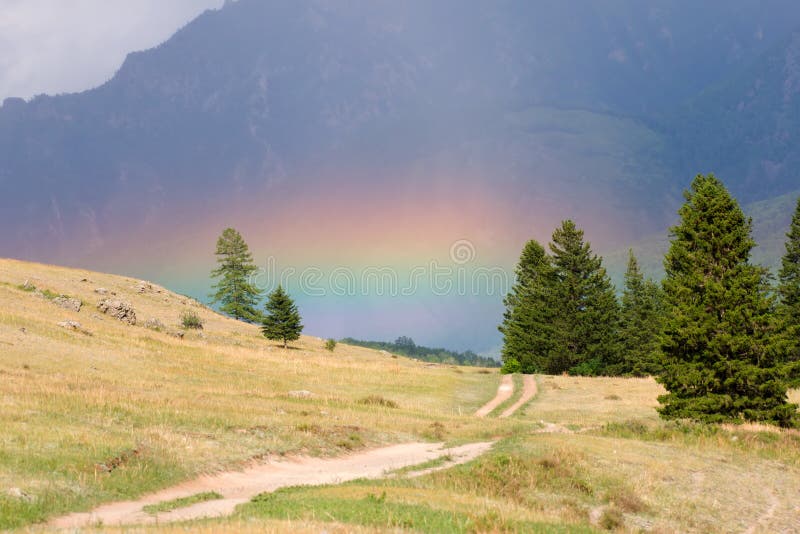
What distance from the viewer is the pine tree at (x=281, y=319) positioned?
251 feet

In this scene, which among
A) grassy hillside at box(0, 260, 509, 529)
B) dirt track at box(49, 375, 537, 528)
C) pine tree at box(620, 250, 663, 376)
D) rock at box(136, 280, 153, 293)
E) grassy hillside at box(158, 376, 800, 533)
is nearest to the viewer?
grassy hillside at box(158, 376, 800, 533)

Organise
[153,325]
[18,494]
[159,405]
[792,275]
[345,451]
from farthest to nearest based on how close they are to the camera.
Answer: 1. [792,275]
2. [153,325]
3. [159,405]
4. [345,451]
5. [18,494]

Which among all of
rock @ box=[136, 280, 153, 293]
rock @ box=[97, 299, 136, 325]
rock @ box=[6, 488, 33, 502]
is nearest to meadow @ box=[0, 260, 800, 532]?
rock @ box=[6, 488, 33, 502]

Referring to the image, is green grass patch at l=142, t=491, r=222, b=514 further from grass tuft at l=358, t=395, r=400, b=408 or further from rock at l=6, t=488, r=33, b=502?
grass tuft at l=358, t=395, r=400, b=408

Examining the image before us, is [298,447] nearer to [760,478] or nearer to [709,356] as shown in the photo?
[760,478]

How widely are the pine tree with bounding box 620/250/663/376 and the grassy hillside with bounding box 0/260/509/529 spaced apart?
32117mm

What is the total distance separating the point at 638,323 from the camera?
A: 3848 inches

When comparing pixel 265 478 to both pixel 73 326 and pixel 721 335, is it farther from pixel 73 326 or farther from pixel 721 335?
pixel 73 326

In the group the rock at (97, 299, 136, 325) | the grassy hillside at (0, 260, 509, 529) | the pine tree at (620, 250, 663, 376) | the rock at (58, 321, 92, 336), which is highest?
the pine tree at (620, 250, 663, 376)

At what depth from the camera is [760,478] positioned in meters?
23.3

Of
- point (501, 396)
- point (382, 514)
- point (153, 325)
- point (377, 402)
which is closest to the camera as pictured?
point (382, 514)

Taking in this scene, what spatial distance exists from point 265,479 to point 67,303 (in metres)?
Answer: 52.4

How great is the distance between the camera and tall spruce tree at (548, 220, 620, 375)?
3290 inches

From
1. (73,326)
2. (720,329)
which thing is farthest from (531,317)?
(73,326)
